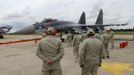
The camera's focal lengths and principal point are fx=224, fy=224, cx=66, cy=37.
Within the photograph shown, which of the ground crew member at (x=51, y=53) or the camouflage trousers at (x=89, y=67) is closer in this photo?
the ground crew member at (x=51, y=53)

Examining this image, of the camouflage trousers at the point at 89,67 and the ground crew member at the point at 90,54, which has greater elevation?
the ground crew member at the point at 90,54

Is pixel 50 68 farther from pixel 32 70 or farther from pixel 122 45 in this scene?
pixel 122 45

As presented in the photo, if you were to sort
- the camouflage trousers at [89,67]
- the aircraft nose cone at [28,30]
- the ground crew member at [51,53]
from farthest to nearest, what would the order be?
1. the aircraft nose cone at [28,30]
2. the camouflage trousers at [89,67]
3. the ground crew member at [51,53]

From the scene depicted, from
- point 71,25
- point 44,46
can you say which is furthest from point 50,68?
point 71,25

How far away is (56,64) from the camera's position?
5.20 meters

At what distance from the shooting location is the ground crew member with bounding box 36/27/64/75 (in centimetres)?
514

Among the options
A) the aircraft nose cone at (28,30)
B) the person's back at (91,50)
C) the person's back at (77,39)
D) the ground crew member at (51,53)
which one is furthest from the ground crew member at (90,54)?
the aircraft nose cone at (28,30)

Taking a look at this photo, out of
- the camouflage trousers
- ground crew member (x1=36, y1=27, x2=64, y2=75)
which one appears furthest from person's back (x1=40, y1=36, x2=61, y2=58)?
the camouflage trousers

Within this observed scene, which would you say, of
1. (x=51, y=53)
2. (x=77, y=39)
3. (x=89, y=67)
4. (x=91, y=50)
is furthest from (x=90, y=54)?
A: (x=77, y=39)

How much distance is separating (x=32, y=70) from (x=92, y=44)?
174 inches

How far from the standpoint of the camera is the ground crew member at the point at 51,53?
514 centimetres

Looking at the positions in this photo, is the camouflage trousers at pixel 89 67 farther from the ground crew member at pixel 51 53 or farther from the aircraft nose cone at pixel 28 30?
the aircraft nose cone at pixel 28 30

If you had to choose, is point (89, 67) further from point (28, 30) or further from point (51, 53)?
point (28, 30)

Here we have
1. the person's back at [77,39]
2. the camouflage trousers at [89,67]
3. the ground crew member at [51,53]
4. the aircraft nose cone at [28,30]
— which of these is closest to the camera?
the ground crew member at [51,53]
